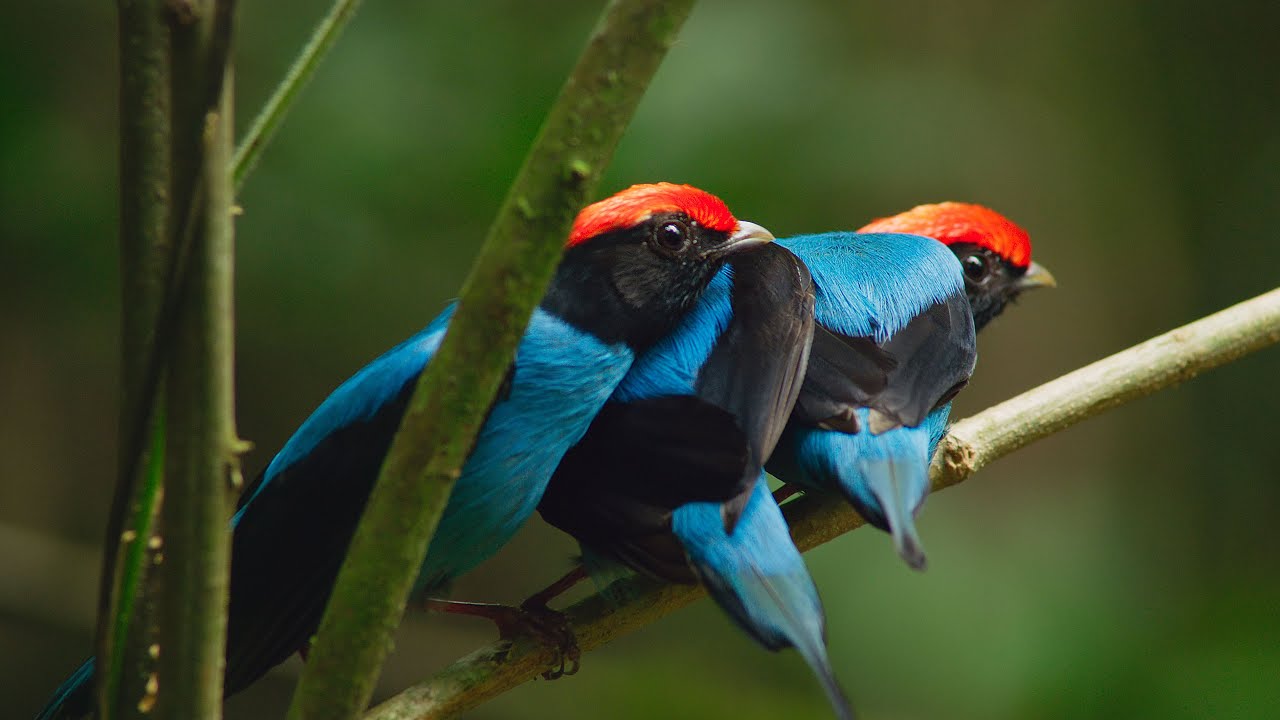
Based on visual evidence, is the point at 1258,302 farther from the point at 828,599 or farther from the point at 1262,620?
the point at 828,599

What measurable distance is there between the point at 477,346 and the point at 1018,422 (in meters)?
1.87

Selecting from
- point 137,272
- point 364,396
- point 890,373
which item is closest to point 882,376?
point 890,373

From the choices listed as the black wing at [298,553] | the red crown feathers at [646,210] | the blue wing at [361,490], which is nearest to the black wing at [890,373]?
the red crown feathers at [646,210]

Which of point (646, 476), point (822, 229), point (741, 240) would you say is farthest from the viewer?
point (822, 229)

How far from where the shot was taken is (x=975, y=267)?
390 cm

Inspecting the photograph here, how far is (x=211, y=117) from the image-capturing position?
123cm

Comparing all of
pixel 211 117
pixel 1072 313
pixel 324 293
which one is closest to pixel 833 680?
pixel 211 117

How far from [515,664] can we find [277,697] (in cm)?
343

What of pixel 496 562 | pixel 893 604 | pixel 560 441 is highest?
pixel 560 441

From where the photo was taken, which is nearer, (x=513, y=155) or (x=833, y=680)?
(x=833, y=680)

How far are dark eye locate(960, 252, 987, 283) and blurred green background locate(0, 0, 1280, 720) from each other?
803 mm

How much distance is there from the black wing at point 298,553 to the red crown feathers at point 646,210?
0.60m

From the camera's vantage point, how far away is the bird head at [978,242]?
3.85m

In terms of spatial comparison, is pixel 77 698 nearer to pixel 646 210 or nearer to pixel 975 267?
pixel 646 210
